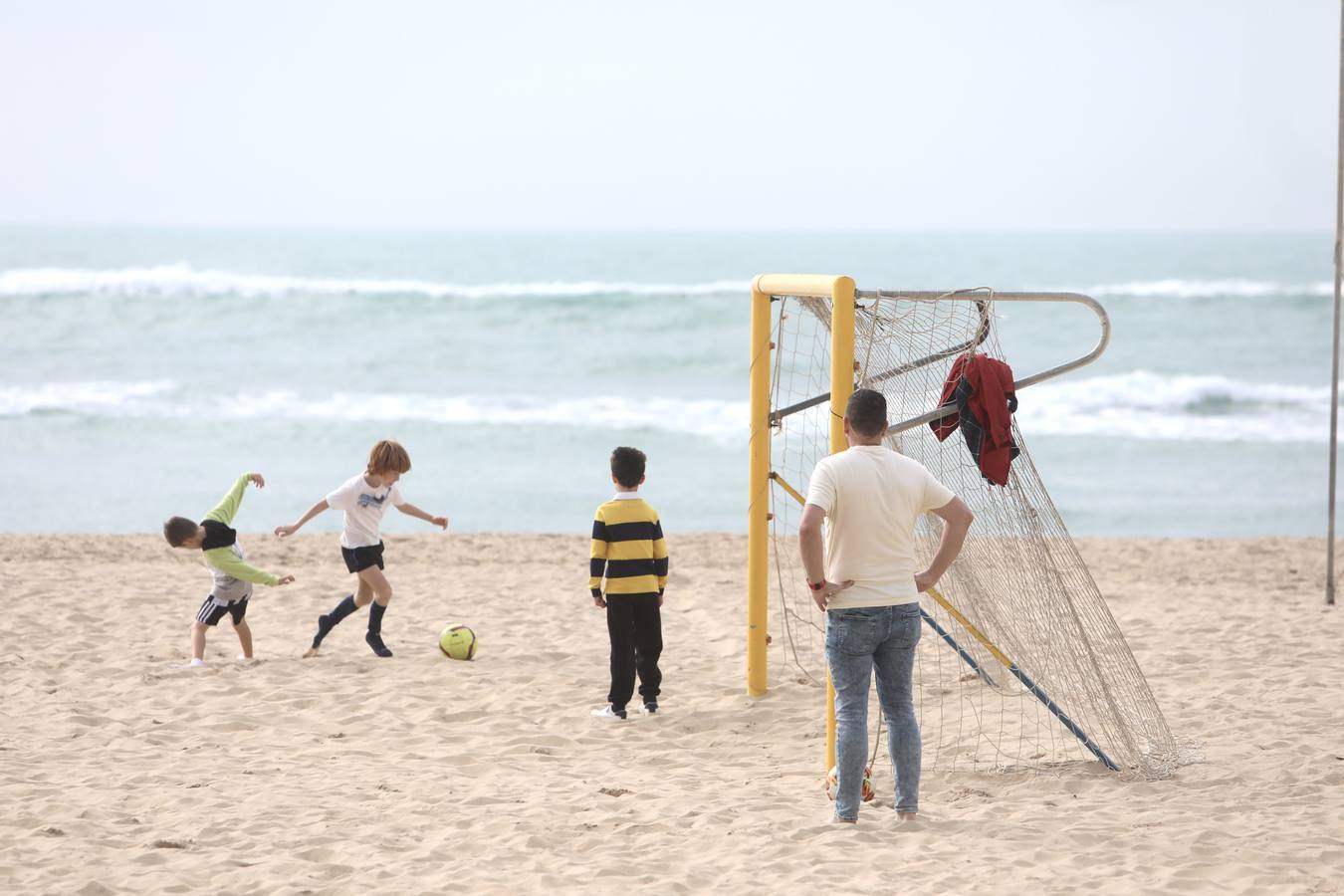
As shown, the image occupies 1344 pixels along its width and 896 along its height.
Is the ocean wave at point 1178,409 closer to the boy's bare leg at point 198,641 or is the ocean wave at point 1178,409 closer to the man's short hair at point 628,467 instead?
the man's short hair at point 628,467

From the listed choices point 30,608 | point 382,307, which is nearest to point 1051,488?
point 30,608

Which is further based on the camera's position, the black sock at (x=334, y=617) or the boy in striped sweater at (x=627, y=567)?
the black sock at (x=334, y=617)

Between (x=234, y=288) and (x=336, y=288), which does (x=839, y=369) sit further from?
(x=336, y=288)

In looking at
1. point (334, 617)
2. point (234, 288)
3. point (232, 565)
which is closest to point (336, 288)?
point (234, 288)

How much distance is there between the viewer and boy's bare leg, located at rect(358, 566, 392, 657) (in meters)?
7.38

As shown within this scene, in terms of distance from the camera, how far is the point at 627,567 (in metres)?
6.28

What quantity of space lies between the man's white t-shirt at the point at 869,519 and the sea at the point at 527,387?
28.6ft

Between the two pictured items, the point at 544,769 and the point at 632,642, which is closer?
the point at 544,769

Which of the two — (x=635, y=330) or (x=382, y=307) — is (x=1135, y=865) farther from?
(x=382, y=307)

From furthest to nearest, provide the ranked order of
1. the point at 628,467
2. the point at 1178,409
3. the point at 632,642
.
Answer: the point at 1178,409, the point at 632,642, the point at 628,467

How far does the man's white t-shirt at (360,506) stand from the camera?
23.8ft

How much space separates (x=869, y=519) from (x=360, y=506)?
3.70 m

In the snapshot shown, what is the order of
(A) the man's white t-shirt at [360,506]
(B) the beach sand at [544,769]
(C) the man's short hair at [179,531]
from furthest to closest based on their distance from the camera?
1. (A) the man's white t-shirt at [360,506]
2. (C) the man's short hair at [179,531]
3. (B) the beach sand at [544,769]

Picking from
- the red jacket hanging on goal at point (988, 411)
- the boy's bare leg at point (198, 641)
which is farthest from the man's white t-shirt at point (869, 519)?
the boy's bare leg at point (198, 641)
